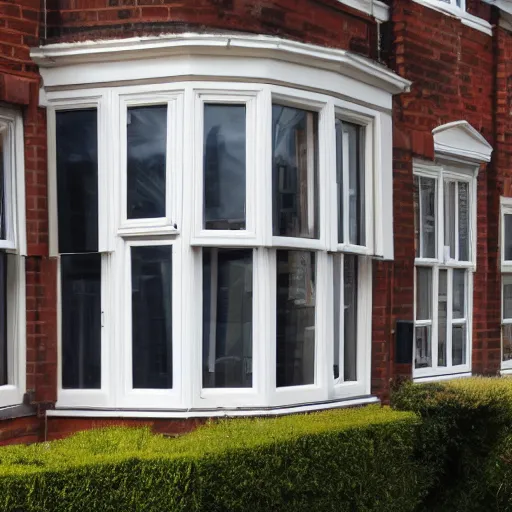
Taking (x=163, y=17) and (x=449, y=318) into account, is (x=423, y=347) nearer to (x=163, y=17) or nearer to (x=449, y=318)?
(x=449, y=318)

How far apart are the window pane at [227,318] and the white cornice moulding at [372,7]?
2.15 meters

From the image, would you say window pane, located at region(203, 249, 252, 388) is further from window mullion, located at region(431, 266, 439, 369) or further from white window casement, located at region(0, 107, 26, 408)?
window mullion, located at region(431, 266, 439, 369)

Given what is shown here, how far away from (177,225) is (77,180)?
753 mm

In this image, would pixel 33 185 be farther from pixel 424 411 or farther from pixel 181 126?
pixel 424 411

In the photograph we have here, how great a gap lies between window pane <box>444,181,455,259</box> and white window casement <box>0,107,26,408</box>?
12.6 feet

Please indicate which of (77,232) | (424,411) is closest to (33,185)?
(77,232)

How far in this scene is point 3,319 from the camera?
5.85 metres

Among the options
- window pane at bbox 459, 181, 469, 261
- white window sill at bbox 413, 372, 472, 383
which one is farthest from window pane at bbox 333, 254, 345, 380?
window pane at bbox 459, 181, 469, 261

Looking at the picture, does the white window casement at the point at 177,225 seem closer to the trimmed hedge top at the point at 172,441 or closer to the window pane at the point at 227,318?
the window pane at the point at 227,318

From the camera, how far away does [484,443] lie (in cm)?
684

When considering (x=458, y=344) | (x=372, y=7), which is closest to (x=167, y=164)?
(x=372, y=7)

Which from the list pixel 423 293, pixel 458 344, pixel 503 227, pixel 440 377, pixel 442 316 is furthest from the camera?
pixel 503 227

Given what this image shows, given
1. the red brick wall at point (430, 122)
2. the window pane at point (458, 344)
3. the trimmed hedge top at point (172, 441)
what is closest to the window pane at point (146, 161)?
the trimmed hedge top at point (172, 441)

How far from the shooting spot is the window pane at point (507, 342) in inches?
352
